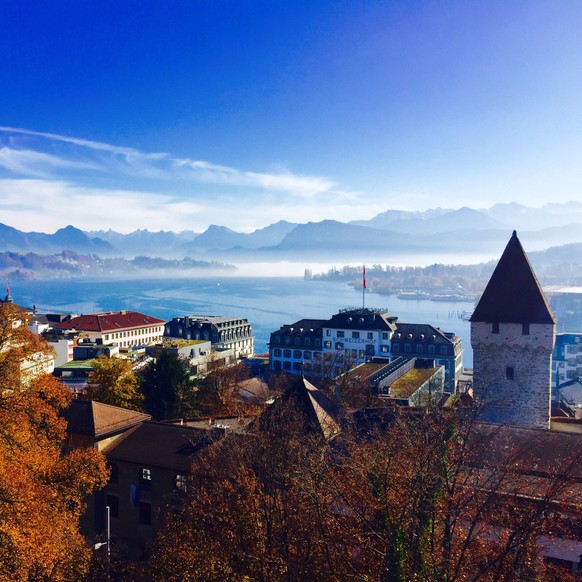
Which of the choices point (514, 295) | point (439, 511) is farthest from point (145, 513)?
point (514, 295)

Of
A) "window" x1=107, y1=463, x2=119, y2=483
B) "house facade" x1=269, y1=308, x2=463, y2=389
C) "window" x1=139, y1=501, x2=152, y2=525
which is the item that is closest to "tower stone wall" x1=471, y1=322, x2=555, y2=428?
"window" x1=139, y1=501, x2=152, y2=525

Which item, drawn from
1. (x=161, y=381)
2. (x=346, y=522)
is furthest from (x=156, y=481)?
(x=161, y=381)

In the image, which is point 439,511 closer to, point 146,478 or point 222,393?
point 146,478

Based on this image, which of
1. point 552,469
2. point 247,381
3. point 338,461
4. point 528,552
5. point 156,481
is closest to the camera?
point 528,552

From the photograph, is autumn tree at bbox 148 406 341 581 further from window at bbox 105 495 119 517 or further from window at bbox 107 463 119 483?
window at bbox 105 495 119 517

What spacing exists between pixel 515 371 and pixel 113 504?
22509 millimetres

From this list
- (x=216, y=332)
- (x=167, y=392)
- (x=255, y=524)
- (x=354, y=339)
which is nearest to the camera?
(x=255, y=524)

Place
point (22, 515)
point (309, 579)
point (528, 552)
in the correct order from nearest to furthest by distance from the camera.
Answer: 1. point (528, 552)
2. point (309, 579)
3. point (22, 515)

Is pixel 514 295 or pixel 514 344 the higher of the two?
pixel 514 295

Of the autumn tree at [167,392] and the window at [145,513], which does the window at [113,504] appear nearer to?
the window at [145,513]

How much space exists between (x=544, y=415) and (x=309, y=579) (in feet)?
65.2

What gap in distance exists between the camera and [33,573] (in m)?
17.6

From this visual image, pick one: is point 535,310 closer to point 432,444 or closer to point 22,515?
point 432,444

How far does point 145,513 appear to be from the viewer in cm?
2592
